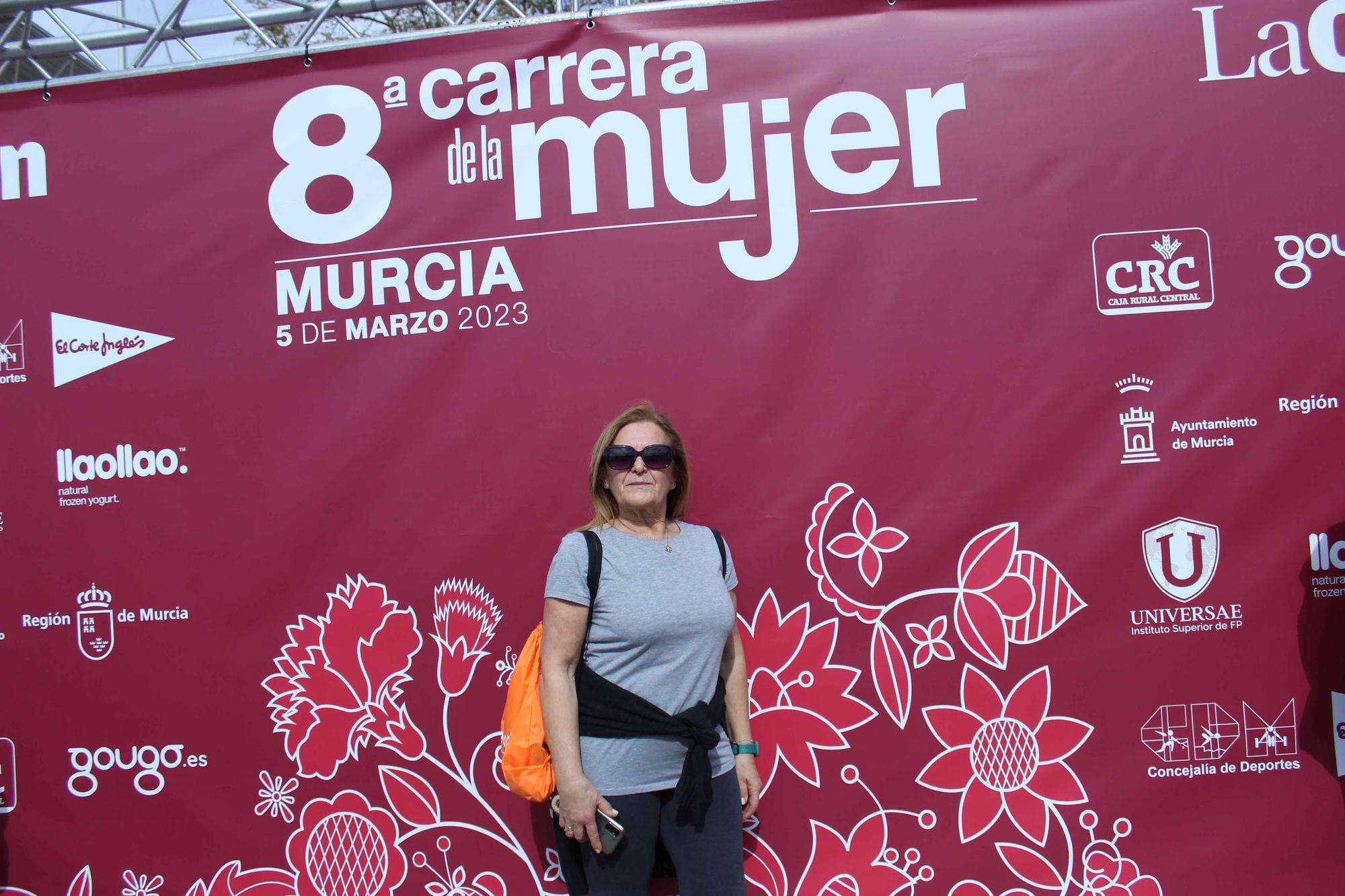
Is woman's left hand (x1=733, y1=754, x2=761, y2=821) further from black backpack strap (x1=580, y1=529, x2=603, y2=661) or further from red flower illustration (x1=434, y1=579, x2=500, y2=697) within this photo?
red flower illustration (x1=434, y1=579, x2=500, y2=697)

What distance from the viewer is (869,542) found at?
8.26ft

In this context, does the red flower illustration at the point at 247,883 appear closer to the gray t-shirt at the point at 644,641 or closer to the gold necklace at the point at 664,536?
the gray t-shirt at the point at 644,641

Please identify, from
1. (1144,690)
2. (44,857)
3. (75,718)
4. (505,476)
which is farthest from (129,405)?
(1144,690)

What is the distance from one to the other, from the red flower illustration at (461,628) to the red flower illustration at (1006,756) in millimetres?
1169

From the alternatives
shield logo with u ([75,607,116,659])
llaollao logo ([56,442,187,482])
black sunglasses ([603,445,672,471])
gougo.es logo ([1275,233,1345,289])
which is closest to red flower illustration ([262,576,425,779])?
shield logo with u ([75,607,116,659])

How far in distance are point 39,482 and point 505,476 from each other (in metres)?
1.30

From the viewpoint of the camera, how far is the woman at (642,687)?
195 centimetres

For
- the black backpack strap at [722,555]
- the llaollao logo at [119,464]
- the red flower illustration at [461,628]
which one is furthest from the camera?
the llaollao logo at [119,464]

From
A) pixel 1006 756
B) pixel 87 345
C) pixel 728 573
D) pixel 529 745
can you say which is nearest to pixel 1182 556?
pixel 1006 756

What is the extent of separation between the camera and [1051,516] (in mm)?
2494

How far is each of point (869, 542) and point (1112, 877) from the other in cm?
102

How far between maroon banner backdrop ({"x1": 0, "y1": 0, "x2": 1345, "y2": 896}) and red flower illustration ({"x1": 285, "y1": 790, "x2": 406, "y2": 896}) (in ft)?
0.05

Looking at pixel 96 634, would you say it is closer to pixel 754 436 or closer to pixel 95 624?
pixel 95 624

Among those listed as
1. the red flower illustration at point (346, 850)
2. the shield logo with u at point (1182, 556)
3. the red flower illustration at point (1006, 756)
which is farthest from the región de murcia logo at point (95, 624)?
the shield logo with u at point (1182, 556)
